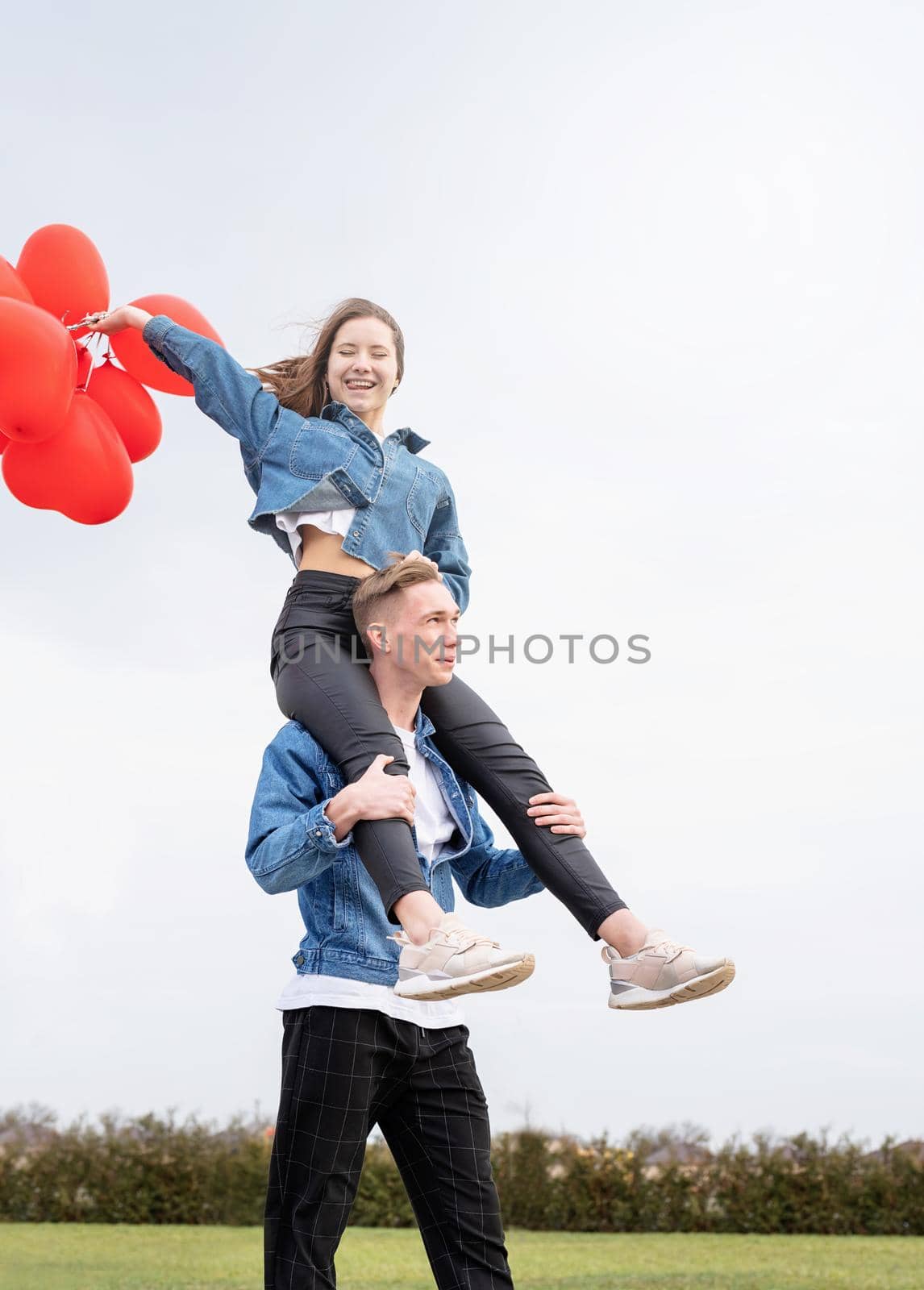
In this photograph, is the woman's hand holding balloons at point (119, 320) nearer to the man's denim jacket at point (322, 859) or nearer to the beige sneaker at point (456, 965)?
the man's denim jacket at point (322, 859)

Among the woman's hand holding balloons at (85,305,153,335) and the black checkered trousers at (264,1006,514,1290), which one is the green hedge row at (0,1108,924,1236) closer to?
the black checkered trousers at (264,1006,514,1290)

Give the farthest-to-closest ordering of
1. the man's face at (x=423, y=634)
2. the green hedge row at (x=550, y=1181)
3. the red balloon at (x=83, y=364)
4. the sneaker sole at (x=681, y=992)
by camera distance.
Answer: the green hedge row at (x=550, y=1181), the red balloon at (x=83, y=364), the man's face at (x=423, y=634), the sneaker sole at (x=681, y=992)

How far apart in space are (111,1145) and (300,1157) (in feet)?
24.2

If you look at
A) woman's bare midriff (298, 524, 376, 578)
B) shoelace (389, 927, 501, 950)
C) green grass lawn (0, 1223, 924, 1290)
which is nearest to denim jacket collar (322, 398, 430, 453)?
woman's bare midriff (298, 524, 376, 578)

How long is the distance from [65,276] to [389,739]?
6.10 ft

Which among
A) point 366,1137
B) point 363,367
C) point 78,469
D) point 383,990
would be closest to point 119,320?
point 78,469

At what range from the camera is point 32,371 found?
3.18 m

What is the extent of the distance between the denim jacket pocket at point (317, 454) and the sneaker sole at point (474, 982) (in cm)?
131

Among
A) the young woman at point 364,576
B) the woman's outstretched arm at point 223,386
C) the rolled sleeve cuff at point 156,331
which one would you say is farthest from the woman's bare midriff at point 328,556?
the rolled sleeve cuff at point 156,331

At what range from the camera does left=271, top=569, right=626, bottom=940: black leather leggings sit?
264 cm

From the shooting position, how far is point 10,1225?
29.3ft

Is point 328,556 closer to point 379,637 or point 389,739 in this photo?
point 379,637

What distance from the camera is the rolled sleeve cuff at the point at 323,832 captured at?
8.45 ft

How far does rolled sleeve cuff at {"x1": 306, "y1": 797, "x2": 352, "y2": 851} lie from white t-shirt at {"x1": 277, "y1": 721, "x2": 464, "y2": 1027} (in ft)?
1.03
